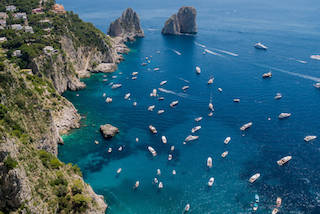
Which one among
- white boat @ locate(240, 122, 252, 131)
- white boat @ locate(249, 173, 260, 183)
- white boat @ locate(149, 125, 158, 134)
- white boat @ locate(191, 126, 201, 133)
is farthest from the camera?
white boat @ locate(240, 122, 252, 131)

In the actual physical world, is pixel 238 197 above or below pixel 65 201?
below

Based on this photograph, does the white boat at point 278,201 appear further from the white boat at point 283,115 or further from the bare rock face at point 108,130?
the bare rock face at point 108,130

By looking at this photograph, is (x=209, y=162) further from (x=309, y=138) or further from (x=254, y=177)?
(x=309, y=138)

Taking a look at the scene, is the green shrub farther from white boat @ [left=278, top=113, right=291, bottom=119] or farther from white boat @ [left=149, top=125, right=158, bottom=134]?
white boat @ [left=278, top=113, right=291, bottom=119]

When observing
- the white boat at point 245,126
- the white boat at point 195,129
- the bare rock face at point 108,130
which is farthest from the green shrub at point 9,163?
the white boat at point 245,126

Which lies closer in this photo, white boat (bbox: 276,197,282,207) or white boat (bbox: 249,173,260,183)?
white boat (bbox: 276,197,282,207)

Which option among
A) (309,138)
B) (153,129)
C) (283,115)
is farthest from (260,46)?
(153,129)

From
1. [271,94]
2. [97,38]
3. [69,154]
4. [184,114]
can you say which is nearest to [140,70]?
[97,38]

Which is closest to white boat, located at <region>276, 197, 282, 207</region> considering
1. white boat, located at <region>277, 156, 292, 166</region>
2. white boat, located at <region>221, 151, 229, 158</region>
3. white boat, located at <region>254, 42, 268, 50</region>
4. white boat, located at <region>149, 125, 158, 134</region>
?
white boat, located at <region>277, 156, 292, 166</region>

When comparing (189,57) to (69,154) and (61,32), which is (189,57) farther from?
(69,154)
